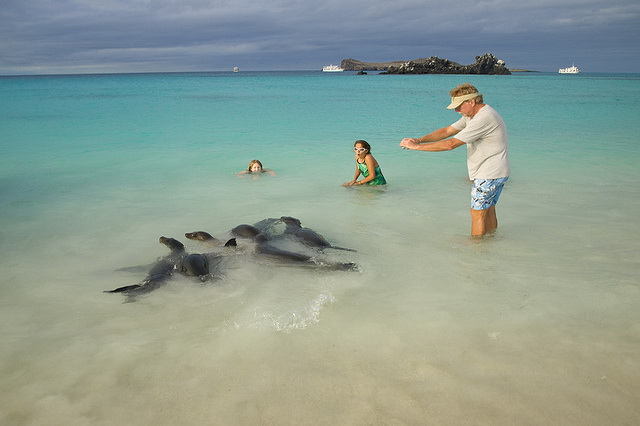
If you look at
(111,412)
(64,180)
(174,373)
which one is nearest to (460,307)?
(174,373)

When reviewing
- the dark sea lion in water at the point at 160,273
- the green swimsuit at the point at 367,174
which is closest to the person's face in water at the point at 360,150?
the green swimsuit at the point at 367,174

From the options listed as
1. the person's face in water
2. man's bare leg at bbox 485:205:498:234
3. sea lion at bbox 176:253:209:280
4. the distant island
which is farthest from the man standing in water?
the distant island

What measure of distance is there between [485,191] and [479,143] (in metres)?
0.61

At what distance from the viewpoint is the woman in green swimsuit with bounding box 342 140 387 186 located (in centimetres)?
884

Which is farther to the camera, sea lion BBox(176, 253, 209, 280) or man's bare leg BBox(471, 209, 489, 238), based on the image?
man's bare leg BBox(471, 209, 489, 238)

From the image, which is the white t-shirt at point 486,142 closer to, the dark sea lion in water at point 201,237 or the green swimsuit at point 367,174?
the dark sea lion in water at point 201,237

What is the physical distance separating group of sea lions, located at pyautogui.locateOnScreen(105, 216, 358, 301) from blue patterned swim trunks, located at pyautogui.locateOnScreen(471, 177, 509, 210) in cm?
184

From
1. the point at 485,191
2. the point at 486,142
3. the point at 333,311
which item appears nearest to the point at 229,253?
the point at 333,311

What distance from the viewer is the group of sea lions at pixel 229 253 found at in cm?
480

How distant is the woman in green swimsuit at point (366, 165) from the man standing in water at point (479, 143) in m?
3.17

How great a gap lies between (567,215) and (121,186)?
338 inches

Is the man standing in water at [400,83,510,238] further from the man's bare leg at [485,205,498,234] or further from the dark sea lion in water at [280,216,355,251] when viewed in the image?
the dark sea lion in water at [280,216,355,251]

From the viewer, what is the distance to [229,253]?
545cm

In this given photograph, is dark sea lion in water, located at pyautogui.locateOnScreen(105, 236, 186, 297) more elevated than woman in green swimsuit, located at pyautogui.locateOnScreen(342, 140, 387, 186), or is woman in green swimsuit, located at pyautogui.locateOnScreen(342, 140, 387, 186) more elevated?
woman in green swimsuit, located at pyautogui.locateOnScreen(342, 140, 387, 186)
